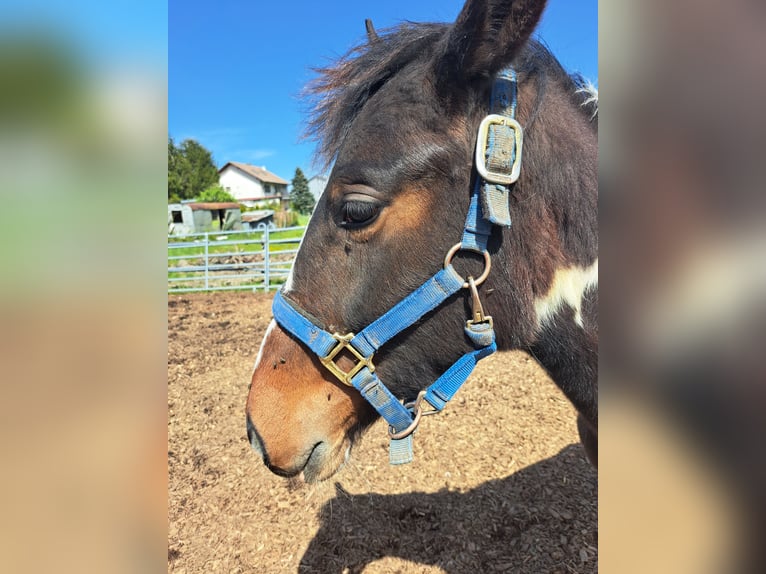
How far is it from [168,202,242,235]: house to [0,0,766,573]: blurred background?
34.1 meters

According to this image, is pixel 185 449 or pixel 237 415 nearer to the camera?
pixel 185 449

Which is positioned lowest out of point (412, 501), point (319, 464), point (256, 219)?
point (256, 219)

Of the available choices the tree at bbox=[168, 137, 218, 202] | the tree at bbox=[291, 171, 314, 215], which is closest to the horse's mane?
the tree at bbox=[168, 137, 218, 202]

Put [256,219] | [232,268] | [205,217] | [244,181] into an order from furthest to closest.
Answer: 1. [244,181]
2. [256,219]
3. [205,217]
4. [232,268]

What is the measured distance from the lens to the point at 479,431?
462 cm

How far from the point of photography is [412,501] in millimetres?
3561

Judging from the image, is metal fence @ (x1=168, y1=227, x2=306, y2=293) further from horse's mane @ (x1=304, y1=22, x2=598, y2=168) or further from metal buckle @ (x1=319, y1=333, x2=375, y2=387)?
metal buckle @ (x1=319, y1=333, x2=375, y2=387)

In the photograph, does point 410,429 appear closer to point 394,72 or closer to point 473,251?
point 473,251
